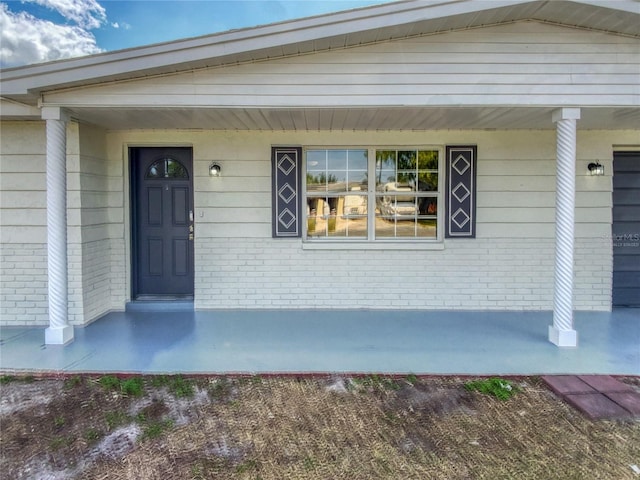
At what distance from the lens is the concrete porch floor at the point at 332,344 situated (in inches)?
143

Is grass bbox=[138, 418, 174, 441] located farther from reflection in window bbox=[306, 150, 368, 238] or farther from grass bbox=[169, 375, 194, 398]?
reflection in window bbox=[306, 150, 368, 238]

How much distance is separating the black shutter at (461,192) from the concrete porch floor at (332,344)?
3.80ft

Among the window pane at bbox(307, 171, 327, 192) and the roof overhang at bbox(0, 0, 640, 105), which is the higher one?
the roof overhang at bbox(0, 0, 640, 105)

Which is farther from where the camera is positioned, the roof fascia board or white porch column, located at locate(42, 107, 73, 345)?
white porch column, located at locate(42, 107, 73, 345)

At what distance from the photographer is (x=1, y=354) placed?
12.8 feet

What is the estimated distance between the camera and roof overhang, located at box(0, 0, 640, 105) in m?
3.61

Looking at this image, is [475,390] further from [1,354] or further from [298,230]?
[1,354]

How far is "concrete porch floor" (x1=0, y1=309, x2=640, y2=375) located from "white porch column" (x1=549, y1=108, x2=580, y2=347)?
23 cm

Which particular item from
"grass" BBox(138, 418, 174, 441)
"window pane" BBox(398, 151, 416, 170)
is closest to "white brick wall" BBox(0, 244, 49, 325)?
"grass" BBox(138, 418, 174, 441)

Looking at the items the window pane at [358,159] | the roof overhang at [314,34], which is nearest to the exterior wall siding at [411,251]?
the window pane at [358,159]

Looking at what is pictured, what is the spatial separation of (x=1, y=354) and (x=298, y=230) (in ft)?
11.3

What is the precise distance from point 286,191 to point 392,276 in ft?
6.05

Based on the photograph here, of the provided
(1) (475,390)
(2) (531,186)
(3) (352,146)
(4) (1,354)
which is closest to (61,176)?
(4) (1,354)

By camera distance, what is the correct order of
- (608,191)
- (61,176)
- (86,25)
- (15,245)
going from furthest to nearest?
(86,25)
(608,191)
(15,245)
(61,176)
